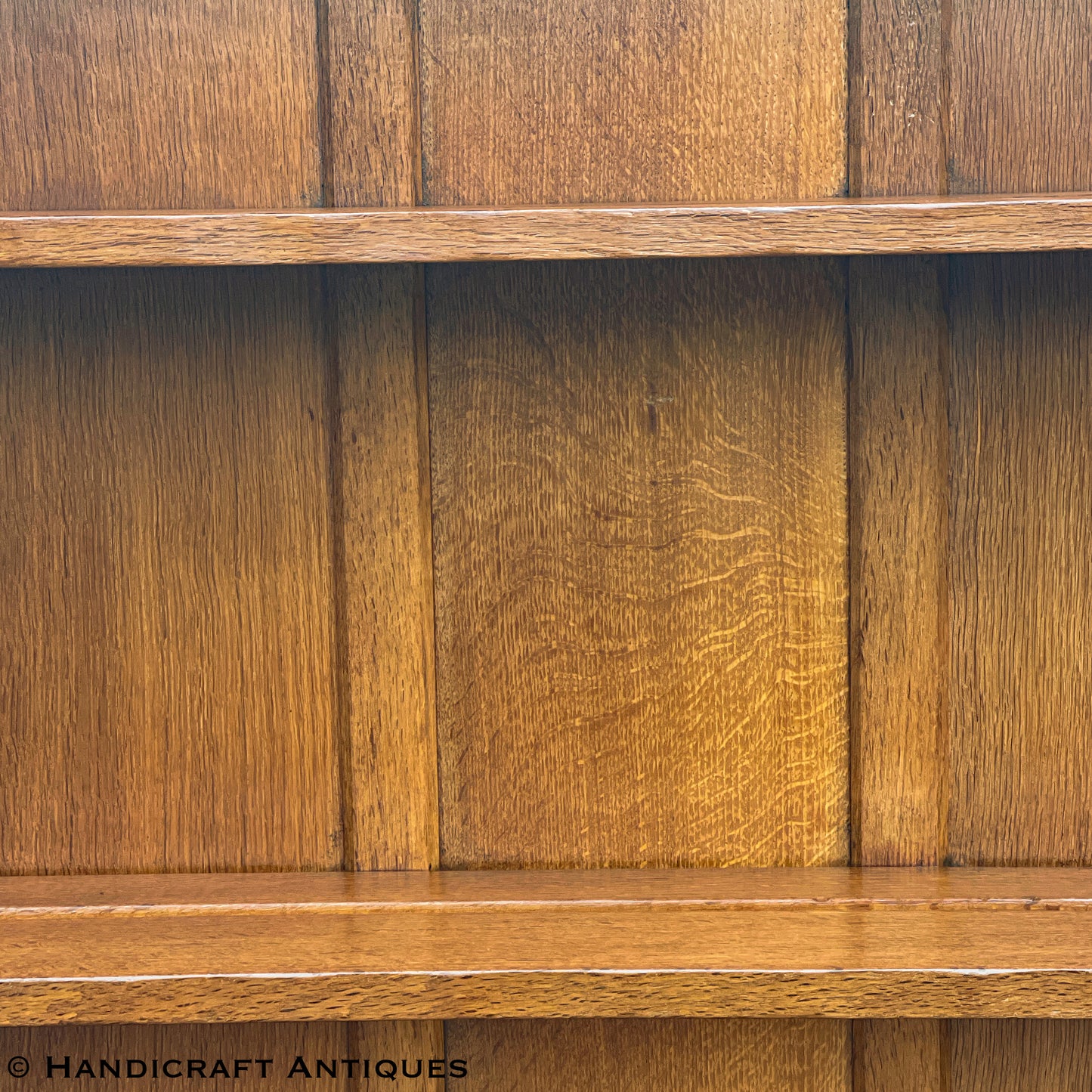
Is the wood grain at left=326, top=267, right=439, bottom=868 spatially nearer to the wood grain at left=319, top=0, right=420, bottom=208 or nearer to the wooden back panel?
the wood grain at left=319, top=0, right=420, bottom=208

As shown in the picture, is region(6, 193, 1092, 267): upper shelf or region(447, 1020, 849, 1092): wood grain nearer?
region(6, 193, 1092, 267): upper shelf

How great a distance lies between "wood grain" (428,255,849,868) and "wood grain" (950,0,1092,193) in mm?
106

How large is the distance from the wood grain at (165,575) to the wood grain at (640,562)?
79 mm

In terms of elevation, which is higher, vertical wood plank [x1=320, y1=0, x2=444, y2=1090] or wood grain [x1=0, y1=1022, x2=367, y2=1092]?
vertical wood plank [x1=320, y1=0, x2=444, y2=1090]

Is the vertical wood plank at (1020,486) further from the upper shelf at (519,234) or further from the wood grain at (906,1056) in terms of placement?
the upper shelf at (519,234)

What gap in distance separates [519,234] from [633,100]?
0.54ft

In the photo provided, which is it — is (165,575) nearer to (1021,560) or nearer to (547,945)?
(547,945)

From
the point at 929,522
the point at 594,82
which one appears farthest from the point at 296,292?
the point at 929,522

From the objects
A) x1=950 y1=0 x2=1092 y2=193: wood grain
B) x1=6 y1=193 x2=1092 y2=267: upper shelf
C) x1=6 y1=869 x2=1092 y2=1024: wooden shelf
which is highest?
x1=950 y1=0 x2=1092 y2=193: wood grain

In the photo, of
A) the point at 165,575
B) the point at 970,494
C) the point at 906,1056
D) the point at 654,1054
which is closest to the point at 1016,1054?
the point at 906,1056

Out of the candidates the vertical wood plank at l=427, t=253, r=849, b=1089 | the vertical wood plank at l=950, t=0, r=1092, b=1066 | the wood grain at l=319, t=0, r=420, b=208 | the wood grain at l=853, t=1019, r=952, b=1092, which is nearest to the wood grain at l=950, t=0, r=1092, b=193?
the vertical wood plank at l=950, t=0, r=1092, b=1066

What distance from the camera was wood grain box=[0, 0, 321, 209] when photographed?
0.65 m

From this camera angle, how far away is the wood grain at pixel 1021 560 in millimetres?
656

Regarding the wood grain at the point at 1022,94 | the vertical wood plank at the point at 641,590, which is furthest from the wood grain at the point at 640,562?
the wood grain at the point at 1022,94
